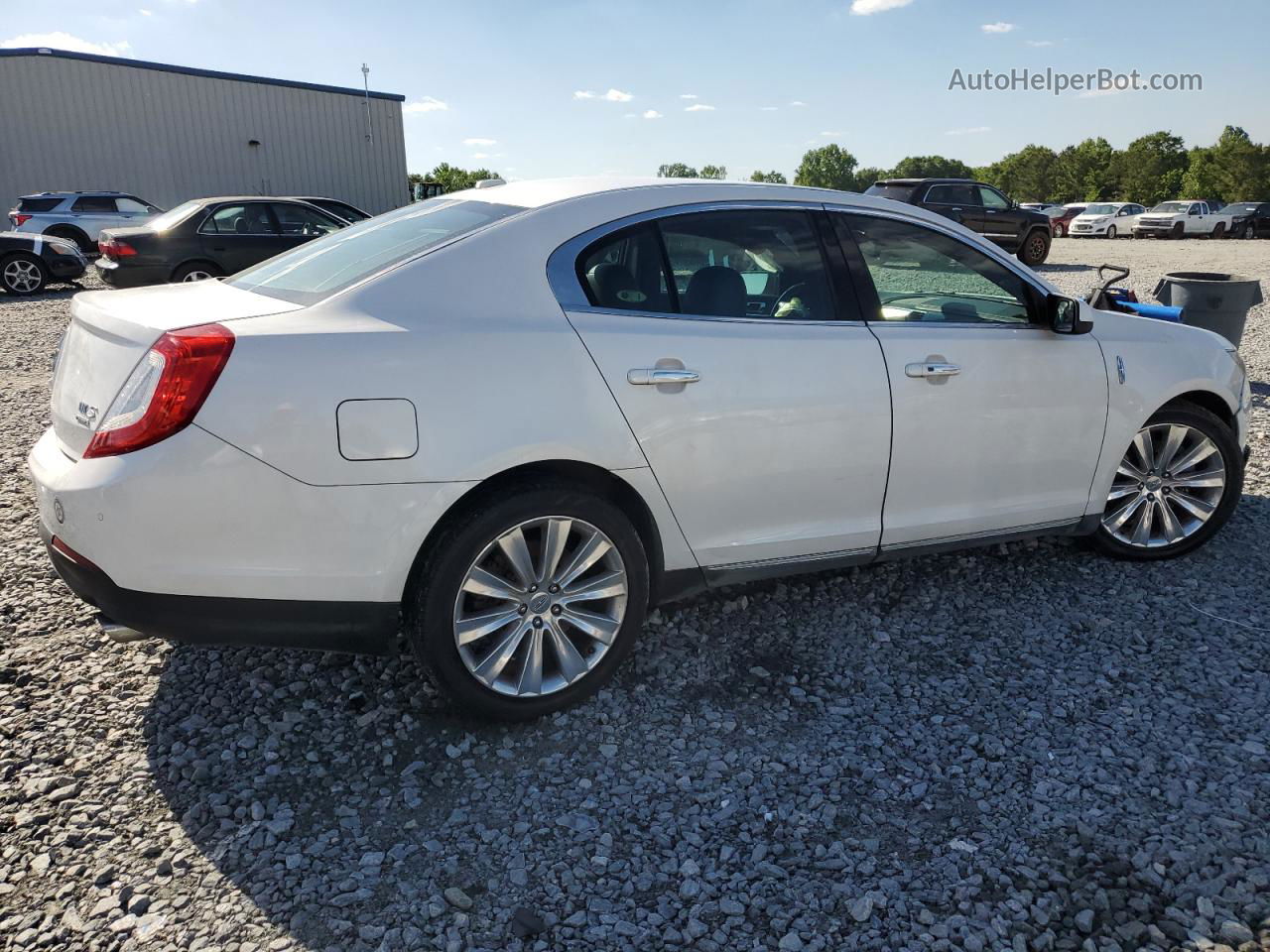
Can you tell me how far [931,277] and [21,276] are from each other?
15338 mm

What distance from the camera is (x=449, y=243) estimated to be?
2896 millimetres

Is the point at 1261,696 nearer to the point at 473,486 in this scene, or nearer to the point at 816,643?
the point at 816,643

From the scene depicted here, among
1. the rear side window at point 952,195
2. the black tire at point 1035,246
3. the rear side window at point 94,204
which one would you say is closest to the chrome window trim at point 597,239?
the rear side window at point 952,195

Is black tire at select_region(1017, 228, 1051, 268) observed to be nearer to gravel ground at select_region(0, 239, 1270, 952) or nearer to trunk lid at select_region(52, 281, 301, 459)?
gravel ground at select_region(0, 239, 1270, 952)

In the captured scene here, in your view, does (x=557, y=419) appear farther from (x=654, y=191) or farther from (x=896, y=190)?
(x=896, y=190)

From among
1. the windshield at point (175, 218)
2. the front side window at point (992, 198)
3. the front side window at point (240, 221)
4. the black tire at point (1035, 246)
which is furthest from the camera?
the black tire at point (1035, 246)

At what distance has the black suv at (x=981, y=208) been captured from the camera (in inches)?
741

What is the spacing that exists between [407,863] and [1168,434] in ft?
12.1

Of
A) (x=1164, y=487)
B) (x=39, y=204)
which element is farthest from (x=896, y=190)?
(x=39, y=204)

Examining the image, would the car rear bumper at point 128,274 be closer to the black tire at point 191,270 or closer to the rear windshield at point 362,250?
the black tire at point 191,270

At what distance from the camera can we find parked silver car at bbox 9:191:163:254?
18.5 metres

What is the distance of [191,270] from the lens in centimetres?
1255

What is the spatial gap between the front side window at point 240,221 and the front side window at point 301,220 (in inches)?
5.8

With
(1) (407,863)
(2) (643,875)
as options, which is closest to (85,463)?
(1) (407,863)
